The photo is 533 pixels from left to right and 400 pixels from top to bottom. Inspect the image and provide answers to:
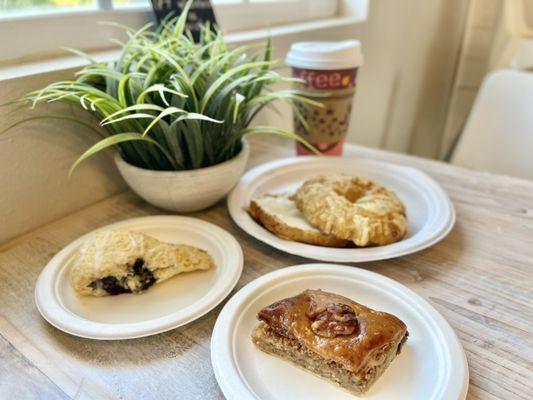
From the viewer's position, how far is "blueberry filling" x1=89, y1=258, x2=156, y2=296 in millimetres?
525

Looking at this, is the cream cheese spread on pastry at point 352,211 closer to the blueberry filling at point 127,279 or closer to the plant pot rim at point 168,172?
the plant pot rim at point 168,172

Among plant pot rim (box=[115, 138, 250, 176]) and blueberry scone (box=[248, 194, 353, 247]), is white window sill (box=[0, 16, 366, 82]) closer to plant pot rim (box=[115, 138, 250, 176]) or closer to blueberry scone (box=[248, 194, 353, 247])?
plant pot rim (box=[115, 138, 250, 176])

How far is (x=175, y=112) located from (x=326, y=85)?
37cm

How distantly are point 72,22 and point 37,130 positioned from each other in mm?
261

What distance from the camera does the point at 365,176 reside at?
2.76 ft

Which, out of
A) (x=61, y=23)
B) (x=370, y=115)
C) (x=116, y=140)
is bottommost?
(x=370, y=115)

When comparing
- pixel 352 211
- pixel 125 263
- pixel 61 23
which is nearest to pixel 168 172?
pixel 125 263

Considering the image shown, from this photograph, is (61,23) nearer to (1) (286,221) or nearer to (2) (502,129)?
(1) (286,221)

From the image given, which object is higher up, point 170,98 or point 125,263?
point 170,98

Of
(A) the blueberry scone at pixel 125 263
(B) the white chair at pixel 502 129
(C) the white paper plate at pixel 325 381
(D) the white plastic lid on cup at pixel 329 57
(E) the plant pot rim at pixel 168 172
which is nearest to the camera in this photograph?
(C) the white paper plate at pixel 325 381

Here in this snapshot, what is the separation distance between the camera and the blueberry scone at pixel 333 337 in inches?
15.8

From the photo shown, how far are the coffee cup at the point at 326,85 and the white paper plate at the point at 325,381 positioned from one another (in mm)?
416

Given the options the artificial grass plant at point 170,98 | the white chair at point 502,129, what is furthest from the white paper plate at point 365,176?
the white chair at point 502,129

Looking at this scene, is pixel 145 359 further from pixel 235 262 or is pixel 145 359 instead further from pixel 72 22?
pixel 72 22
